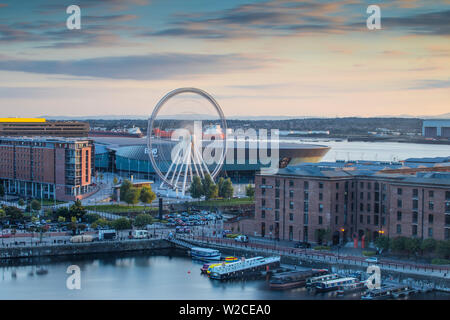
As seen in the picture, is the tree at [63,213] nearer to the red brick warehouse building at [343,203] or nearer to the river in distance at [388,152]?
the red brick warehouse building at [343,203]

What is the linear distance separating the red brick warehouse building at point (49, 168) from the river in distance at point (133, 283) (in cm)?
1183

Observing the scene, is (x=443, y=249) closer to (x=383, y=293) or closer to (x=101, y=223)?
(x=383, y=293)

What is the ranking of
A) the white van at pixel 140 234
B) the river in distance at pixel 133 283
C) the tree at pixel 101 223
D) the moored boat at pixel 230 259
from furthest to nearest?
the tree at pixel 101 223 < the white van at pixel 140 234 < the moored boat at pixel 230 259 < the river in distance at pixel 133 283

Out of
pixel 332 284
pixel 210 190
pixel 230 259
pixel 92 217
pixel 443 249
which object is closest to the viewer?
pixel 332 284

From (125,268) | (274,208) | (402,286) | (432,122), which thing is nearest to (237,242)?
(274,208)

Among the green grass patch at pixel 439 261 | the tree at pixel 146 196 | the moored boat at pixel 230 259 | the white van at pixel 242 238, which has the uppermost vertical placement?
the tree at pixel 146 196

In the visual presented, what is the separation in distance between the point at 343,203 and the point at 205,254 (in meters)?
4.51

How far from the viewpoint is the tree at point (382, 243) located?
22.9 meters

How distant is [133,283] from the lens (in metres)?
21.1

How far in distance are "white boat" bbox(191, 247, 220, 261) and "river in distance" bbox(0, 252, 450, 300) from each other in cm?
29

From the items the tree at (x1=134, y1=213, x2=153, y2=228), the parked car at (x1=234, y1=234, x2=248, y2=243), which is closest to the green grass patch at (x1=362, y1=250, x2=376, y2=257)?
the parked car at (x1=234, y1=234, x2=248, y2=243)

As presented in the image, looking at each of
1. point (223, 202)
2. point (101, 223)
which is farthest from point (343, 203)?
point (223, 202)

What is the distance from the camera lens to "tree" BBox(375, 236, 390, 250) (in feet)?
75.1

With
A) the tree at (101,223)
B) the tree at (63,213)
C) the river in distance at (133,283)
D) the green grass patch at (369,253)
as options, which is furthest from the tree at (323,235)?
the tree at (63,213)
